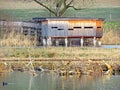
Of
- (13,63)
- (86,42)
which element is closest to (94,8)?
(86,42)

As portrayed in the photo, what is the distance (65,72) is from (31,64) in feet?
7.81

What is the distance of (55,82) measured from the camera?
3853cm

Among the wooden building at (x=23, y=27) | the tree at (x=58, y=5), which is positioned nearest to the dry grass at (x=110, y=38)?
the wooden building at (x=23, y=27)

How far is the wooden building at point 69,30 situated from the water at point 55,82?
2148 cm

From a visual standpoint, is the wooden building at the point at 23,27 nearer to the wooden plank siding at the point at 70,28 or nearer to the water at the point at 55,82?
the wooden plank siding at the point at 70,28

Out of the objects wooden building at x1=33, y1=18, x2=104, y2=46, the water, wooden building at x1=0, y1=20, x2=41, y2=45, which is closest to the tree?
wooden building at x1=0, y1=20, x2=41, y2=45

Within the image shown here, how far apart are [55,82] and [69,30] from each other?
2470cm

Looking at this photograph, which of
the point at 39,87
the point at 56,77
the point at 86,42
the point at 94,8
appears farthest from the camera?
the point at 94,8

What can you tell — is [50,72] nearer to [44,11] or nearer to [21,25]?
[21,25]

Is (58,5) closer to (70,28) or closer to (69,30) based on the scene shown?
(70,28)

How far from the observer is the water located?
119ft

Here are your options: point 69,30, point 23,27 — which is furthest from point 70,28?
point 23,27

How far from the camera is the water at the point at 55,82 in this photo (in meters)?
36.3

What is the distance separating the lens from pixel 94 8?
9675cm
